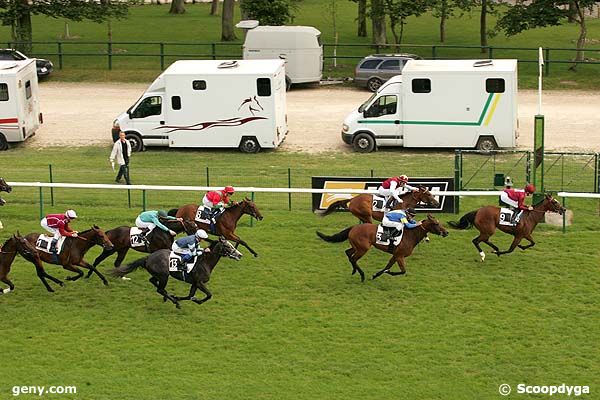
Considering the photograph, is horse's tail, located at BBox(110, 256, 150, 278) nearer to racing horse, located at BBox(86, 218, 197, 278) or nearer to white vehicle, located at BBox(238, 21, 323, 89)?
racing horse, located at BBox(86, 218, 197, 278)

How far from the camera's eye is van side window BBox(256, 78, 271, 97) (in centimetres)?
3625

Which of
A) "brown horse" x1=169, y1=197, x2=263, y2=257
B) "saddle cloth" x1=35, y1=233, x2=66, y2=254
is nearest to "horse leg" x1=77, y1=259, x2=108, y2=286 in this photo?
"saddle cloth" x1=35, y1=233, x2=66, y2=254

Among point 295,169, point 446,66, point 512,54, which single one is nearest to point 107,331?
point 295,169

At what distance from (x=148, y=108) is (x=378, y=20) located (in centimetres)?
1665

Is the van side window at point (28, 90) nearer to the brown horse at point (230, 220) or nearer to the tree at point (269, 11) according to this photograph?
the tree at point (269, 11)

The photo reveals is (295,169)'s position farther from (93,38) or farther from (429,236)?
(93,38)

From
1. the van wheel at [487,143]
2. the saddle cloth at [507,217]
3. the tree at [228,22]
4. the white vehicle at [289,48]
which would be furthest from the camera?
the tree at [228,22]

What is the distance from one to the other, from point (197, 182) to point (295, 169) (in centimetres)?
359

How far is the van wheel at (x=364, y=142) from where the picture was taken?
120 feet

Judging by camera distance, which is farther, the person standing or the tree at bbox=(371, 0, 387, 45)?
the tree at bbox=(371, 0, 387, 45)

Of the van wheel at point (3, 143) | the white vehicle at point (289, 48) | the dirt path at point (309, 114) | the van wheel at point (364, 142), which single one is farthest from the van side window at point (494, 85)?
the van wheel at point (3, 143)

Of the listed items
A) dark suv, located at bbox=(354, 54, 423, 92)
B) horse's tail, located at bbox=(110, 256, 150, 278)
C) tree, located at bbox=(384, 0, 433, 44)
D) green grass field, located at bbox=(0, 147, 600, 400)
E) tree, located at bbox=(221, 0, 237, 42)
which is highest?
tree, located at bbox=(384, 0, 433, 44)

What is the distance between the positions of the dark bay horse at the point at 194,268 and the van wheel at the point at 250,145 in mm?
14549

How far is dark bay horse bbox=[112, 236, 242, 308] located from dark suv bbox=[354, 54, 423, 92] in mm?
23804
